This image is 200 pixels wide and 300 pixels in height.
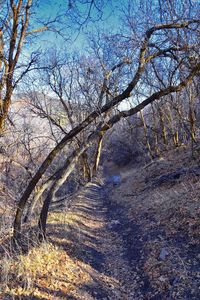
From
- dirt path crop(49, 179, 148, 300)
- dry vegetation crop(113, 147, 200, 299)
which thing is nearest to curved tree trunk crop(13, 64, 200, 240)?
dirt path crop(49, 179, 148, 300)

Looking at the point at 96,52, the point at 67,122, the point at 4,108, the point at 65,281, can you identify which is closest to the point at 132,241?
the point at 65,281

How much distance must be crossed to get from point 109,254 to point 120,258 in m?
0.34

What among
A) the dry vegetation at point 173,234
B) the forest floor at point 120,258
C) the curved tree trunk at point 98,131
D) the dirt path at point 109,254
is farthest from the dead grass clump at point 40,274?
the dry vegetation at point 173,234

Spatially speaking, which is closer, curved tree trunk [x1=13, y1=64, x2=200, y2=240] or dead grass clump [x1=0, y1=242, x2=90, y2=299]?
dead grass clump [x1=0, y1=242, x2=90, y2=299]

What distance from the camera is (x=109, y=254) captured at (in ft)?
20.6

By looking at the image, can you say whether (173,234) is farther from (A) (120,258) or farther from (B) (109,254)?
(B) (109,254)

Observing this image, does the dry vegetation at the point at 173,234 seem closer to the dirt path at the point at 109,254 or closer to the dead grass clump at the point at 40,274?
the dirt path at the point at 109,254

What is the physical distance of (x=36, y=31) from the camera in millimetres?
5672

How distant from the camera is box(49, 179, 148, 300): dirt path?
4.62 meters

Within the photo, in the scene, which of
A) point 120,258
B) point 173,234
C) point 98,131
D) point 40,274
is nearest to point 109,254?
point 120,258

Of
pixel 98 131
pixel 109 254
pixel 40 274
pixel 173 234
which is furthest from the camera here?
pixel 109 254

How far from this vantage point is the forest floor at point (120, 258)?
4.27 metres

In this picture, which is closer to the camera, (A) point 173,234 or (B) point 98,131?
(B) point 98,131

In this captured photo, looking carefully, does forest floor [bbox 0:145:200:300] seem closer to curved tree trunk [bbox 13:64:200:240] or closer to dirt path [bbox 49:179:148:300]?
dirt path [bbox 49:179:148:300]
